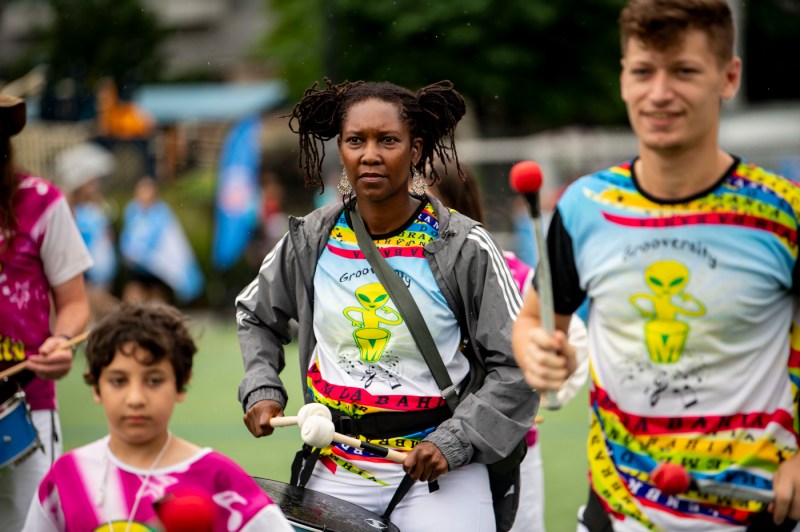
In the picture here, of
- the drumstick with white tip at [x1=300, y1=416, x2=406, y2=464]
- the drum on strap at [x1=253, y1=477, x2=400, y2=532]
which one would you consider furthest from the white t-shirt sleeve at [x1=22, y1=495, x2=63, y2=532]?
the drumstick with white tip at [x1=300, y1=416, x2=406, y2=464]

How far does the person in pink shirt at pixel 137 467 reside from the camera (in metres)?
3.52

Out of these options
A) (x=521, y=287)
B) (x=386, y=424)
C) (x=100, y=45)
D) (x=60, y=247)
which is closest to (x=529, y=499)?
(x=521, y=287)

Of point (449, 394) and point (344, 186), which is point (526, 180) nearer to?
point (449, 394)

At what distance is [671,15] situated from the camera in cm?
323

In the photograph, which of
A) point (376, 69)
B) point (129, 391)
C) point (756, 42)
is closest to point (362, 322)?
point (129, 391)

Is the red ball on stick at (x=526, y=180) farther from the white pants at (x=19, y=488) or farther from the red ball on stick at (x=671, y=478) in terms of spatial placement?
the white pants at (x=19, y=488)

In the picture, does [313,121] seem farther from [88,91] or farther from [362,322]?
[88,91]

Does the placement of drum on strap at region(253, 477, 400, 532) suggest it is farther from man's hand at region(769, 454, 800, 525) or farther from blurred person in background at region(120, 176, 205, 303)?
blurred person in background at region(120, 176, 205, 303)

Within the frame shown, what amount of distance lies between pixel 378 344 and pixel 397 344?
0.07m

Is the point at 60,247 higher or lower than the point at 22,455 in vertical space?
higher

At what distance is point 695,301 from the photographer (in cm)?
333

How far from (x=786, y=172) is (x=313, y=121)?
19961 millimetres

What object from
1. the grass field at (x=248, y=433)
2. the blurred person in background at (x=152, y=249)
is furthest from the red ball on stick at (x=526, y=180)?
the blurred person in background at (x=152, y=249)

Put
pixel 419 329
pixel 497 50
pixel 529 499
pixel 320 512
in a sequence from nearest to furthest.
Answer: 1. pixel 320 512
2. pixel 419 329
3. pixel 529 499
4. pixel 497 50
